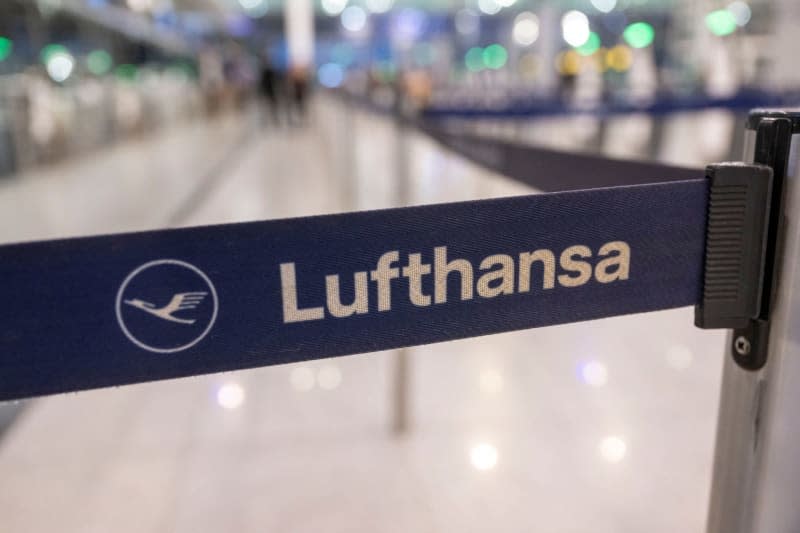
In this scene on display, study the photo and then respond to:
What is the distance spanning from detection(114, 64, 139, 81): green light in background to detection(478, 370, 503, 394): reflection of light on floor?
11880 mm

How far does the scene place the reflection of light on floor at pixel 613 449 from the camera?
1874mm

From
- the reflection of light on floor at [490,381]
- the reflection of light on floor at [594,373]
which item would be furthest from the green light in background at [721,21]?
the reflection of light on floor at [490,381]

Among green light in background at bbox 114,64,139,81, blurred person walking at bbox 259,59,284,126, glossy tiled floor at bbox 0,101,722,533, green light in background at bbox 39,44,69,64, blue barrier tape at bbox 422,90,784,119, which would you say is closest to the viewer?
glossy tiled floor at bbox 0,101,722,533

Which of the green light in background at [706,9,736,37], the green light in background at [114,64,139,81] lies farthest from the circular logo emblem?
the green light in background at [706,9,736,37]

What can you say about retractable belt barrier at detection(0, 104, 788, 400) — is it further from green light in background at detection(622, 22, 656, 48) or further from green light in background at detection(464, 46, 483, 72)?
green light in background at detection(464, 46, 483, 72)

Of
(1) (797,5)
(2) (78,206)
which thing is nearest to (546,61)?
(1) (797,5)

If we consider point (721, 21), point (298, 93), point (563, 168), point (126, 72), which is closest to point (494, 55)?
point (298, 93)

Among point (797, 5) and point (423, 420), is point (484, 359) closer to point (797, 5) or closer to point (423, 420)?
point (423, 420)

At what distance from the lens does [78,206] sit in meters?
6.15

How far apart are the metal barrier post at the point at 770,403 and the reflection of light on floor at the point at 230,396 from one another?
5.17 ft

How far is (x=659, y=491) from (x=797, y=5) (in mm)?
9883

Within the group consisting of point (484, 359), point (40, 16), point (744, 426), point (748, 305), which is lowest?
point (484, 359)

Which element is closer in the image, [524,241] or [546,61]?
[524,241]

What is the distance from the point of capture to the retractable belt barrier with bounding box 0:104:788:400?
2.43ft
